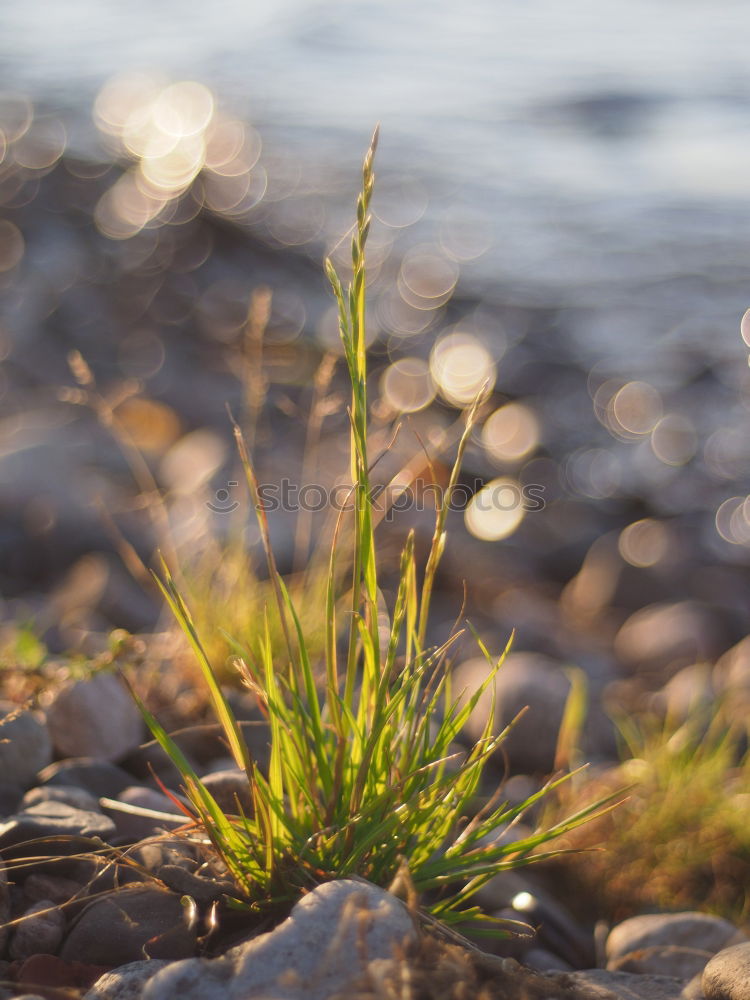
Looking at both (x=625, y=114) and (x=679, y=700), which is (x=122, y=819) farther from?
(x=625, y=114)

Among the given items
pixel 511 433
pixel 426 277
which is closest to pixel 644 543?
pixel 511 433

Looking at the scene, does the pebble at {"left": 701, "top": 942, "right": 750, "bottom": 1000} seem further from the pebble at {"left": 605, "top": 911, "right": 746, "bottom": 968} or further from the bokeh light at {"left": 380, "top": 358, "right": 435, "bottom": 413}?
the bokeh light at {"left": 380, "top": 358, "right": 435, "bottom": 413}

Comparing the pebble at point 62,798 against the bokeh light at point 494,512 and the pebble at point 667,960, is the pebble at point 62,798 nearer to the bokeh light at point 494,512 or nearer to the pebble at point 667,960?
the pebble at point 667,960

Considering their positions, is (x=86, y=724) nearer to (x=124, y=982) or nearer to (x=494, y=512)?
(x=124, y=982)

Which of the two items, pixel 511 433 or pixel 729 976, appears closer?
pixel 729 976

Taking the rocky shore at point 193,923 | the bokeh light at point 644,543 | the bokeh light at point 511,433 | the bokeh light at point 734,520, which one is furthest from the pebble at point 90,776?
the bokeh light at point 511,433

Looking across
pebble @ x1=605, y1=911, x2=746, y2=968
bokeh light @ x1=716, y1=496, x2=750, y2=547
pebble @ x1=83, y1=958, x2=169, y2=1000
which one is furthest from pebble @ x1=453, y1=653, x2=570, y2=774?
bokeh light @ x1=716, y1=496, x2=750, y2=547
